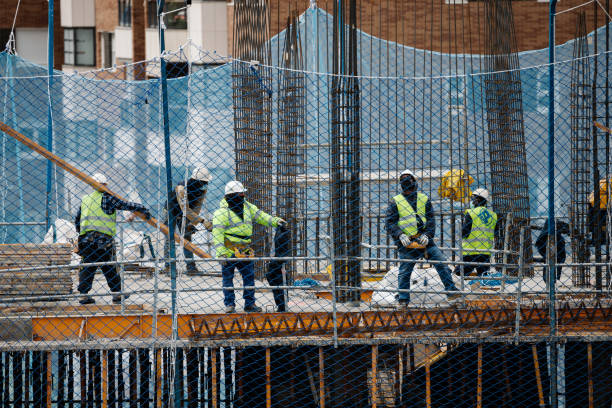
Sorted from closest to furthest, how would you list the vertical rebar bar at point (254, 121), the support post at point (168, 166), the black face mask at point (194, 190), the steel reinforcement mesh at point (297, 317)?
the support post at point (168, 166)
the steel reinforcement mesh at point (297, 317)
the black face mask at point (194, 190)
the vertical rebar bar at point (254, 121)

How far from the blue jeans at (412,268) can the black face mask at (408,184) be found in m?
0.77

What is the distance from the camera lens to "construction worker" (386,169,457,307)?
1243cm

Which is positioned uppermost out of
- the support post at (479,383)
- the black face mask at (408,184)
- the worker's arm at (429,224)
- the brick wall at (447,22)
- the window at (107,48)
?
the window at (107,48)

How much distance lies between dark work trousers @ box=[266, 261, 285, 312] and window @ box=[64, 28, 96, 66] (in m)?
29.8

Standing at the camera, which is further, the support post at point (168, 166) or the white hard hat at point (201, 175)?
the white hard hat at point (201, 175)

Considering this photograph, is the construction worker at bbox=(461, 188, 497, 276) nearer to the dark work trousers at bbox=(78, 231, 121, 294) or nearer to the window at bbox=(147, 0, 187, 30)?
the dark work trousers at bbox=(78, 231, 121, 294)

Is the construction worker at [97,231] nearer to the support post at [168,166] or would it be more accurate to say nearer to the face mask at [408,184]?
the support post at [168,166]

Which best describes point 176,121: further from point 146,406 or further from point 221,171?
point 146,406

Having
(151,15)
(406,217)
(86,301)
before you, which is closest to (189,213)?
(86,301)

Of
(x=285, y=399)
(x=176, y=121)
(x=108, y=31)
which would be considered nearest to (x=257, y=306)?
(x=285, y=399)

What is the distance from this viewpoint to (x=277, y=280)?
41.7 ft

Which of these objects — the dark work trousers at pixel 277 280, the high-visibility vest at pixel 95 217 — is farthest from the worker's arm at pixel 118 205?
the dark work trousers at pixel 277 280

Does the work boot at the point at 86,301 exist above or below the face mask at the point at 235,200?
below

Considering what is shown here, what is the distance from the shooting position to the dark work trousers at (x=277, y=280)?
40.9 ft
